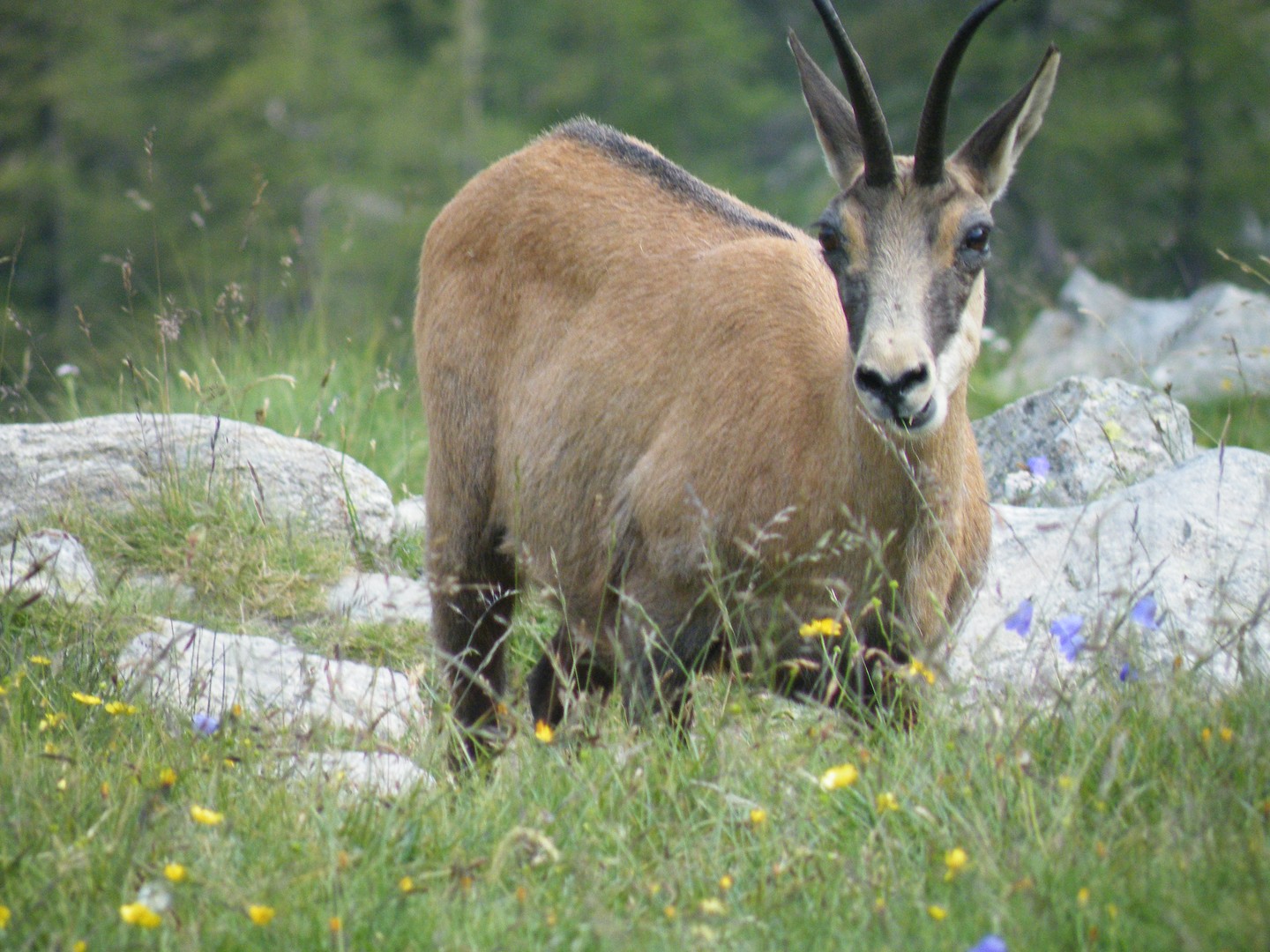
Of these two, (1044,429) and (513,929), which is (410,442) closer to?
(1044,429)

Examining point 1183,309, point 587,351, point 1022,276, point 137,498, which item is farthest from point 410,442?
point 1183,309

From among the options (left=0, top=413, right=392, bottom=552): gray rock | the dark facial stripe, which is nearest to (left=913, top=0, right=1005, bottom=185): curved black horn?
the dark facial stripe

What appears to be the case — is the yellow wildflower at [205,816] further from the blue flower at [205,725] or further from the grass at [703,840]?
the blue flower at [205,725]

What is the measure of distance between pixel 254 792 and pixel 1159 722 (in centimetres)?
194

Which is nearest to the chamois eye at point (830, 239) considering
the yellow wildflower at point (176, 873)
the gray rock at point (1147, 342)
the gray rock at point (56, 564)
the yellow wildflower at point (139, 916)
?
the yellow wildflower at point (176, 873)

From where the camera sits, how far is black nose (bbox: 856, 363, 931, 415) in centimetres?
354

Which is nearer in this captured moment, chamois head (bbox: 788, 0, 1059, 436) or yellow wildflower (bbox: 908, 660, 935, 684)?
yellow wildflower (bbox: 908, 660, 935, 684)

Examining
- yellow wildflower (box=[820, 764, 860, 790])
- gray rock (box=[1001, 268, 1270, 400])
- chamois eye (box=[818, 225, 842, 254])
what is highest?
chamois eye (box=[818, 225, 842, 254])

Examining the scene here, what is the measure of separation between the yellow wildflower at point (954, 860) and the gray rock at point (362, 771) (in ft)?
3.55

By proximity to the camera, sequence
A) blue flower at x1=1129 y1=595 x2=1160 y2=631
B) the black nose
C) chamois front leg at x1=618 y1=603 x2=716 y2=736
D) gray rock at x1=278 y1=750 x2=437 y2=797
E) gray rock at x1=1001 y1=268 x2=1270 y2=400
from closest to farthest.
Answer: gray rock at x1=278 y1=750 x2=437 y2=797 < blue flower at x1=1129 y1=595 x2=1160 y2=631 < the black nose < chamois front leg at x1=618 y1=603 x2=716 y2=736 < gray rock at x1=1001 y1=268 x2=1270 y2=400

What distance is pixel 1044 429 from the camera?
6.05 metres

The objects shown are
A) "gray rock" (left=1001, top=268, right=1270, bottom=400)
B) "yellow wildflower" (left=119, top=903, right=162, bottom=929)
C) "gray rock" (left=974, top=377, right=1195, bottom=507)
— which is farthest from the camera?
"gray rock" (left=1001, top=268, right=1270, bottom=400)

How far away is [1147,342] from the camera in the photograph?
9773 mm

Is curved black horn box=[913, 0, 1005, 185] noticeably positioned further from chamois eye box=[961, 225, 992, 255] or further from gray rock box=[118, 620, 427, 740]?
gray rock box=[118, 620, 427, 740]
